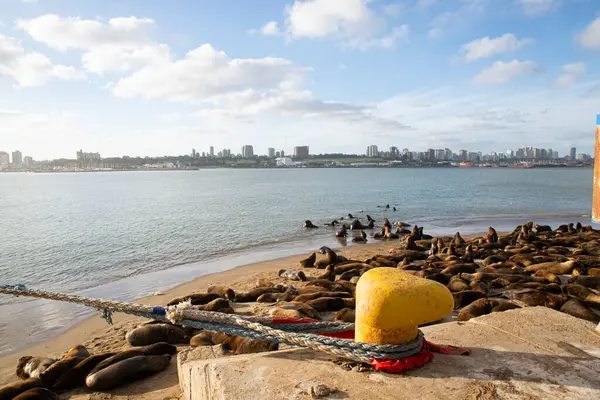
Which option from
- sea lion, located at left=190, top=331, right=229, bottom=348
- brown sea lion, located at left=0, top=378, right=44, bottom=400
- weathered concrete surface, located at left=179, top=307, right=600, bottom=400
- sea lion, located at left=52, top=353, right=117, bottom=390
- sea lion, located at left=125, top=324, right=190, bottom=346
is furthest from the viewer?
sea lion, located at left=125, top=324, right=190, bottom=346

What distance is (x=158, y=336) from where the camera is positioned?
7.51 m

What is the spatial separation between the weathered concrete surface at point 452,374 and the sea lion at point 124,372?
1.81 meters

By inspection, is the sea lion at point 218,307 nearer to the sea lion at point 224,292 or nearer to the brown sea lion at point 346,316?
the sea lion at point 224,292

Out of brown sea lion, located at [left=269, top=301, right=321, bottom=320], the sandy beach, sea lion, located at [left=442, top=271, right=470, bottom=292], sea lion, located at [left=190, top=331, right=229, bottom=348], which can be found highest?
brown sea lion, located at [left=269, top=301, right=321, bottom=320]

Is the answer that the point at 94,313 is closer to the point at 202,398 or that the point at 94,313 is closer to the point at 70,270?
the point at 70,270

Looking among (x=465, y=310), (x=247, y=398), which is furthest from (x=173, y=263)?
(x=247, y=398)

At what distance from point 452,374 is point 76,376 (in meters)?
5.50

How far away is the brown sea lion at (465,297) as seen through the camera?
857 centimetres

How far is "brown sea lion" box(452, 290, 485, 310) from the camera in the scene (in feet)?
28.1

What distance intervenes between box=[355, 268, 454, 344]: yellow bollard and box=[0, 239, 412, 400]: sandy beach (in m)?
3.03

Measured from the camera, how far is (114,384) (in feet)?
19.4

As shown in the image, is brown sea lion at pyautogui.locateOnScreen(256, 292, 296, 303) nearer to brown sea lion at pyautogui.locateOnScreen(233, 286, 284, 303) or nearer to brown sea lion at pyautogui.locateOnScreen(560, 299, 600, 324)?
brown sea lion at pyautogui.locateOnScreen(233, 286, 284, 303)

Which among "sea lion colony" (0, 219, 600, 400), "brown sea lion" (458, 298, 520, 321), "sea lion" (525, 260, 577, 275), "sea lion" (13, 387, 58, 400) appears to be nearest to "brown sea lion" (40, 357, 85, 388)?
"sea lion colony" (0, 219, 600, 400)

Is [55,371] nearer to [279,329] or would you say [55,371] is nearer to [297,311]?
[279,329]
